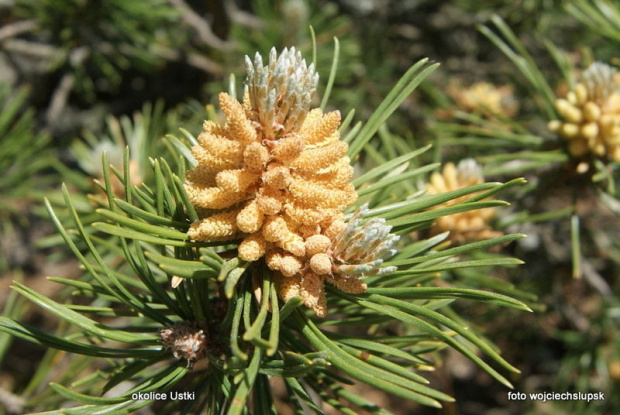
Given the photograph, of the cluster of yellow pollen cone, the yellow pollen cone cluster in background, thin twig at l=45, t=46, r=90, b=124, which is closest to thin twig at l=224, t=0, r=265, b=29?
thin twig at l=45, t=46, r=90, b=124

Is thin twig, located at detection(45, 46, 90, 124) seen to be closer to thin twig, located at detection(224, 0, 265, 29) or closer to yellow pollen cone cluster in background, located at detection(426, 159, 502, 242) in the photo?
thin twig, located at detection(224, 0, 265, 29)

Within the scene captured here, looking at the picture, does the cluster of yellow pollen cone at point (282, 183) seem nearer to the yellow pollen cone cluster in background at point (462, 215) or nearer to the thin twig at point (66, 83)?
the yellow pollen cone cluster in background at point (462, 215)

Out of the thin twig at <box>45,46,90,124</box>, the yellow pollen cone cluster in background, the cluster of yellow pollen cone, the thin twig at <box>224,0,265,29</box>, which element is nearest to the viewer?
the cluster of yellow pollen cone

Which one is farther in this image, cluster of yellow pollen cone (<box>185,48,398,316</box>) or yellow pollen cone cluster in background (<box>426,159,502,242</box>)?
yellow pollen cone cluster in background (<box>426,159,502,242</box>)

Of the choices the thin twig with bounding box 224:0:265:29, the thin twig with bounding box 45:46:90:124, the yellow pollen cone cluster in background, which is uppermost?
the thin twig with bounding box 224:0:265:29

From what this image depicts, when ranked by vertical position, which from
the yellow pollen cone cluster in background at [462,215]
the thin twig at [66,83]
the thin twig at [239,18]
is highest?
the thin twig at [239,18]

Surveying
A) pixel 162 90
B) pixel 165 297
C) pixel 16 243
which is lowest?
pixel 165 297

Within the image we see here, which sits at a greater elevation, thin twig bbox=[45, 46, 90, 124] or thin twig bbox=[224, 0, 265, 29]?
thin twig bbox=[224, 0, 265, 29]

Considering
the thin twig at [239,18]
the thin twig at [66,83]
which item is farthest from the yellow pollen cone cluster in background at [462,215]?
the thin twig at [66,83]

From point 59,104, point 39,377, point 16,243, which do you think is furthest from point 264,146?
point 16,243

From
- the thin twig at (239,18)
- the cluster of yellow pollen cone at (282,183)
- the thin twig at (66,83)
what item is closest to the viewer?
the cluster of yellow pollen cone at (282,183)

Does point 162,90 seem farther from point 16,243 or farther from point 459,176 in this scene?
point 459,176
